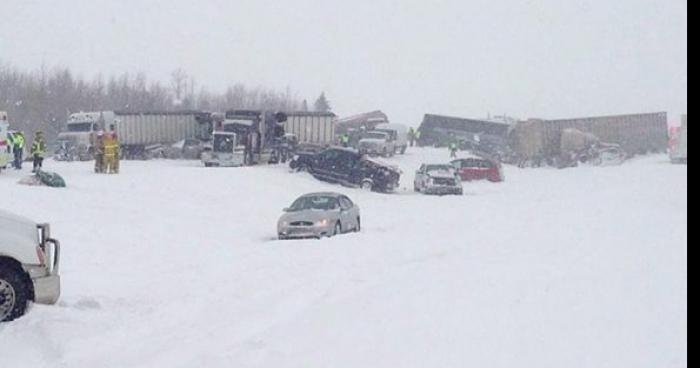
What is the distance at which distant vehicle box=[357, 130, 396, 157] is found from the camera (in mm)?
56281

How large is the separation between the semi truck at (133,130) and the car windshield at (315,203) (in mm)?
26037

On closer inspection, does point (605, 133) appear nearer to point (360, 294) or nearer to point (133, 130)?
point (133, 130)

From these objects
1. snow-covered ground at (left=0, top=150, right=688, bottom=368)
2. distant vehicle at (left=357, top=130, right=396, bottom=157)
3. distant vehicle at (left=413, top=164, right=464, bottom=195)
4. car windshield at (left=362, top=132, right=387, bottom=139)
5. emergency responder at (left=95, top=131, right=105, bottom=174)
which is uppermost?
car windshield at (left=362, top=132, right=387, bottom=139)

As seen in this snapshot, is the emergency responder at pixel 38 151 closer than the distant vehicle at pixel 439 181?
Yes

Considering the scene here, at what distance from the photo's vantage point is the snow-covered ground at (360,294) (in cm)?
808

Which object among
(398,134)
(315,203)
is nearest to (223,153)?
(315,203)

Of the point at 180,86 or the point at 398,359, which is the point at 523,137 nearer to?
the point at 398,359

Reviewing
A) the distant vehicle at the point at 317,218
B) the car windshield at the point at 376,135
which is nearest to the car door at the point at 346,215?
the distant vehicle at the point at 317,218

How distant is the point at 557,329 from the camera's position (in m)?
8.57

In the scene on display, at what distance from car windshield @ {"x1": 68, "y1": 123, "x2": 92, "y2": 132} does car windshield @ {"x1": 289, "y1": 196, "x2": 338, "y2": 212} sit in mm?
29747

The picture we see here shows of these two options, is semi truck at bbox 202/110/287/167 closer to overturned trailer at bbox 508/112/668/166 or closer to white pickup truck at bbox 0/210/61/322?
overturned trailer at bbox 508/112/668/166

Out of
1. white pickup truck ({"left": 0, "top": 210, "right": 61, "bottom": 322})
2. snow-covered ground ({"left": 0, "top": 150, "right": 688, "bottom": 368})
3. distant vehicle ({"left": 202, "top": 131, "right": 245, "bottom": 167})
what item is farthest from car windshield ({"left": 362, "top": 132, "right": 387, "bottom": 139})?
white pickup truck ({"left": 0, "top": 210, "right": 61, "bottom": 322})

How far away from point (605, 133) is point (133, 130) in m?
30.2

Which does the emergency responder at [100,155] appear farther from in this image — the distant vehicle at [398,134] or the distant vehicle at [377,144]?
the distant vehicle at [398,134]
